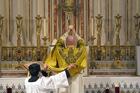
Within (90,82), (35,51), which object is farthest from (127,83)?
(35,51)

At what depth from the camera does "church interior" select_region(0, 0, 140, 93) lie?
12344 mm

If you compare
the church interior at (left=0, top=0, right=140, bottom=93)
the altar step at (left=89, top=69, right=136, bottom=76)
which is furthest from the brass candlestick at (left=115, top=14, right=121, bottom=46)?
the altar step at (left=89, top=69, right=136, bottom=76)

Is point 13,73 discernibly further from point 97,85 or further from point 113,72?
point 113,72

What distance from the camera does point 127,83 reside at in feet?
36.4

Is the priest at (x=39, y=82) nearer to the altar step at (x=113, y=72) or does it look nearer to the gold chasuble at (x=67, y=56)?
the gold chasuble at (x=67, y=56)

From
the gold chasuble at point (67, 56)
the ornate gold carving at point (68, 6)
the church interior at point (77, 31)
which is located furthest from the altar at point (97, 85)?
the ornate gold carving at point (68, 6)

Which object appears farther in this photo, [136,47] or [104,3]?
[104,3]

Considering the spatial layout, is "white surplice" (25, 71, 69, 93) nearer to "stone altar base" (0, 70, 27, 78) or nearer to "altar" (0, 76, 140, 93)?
"altar" (0, 76, 140, 93)

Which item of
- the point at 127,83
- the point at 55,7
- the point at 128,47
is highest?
the point at 55,7

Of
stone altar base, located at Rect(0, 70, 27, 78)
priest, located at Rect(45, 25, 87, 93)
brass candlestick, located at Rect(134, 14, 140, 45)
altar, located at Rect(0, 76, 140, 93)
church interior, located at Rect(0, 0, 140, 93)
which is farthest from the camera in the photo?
brass candlestick, located at Rect(134, 14, 140, 45)

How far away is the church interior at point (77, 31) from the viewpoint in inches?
486

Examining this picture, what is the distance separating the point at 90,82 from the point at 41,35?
2497mm

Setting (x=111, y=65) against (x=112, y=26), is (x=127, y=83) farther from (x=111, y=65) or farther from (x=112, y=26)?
(x=112, y=26)

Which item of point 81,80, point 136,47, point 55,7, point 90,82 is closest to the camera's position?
point 81,80
